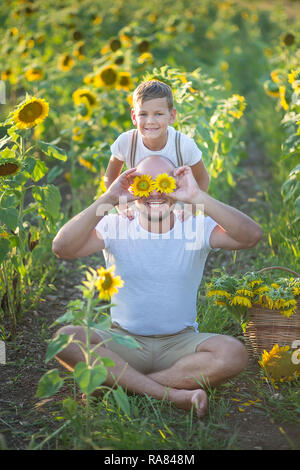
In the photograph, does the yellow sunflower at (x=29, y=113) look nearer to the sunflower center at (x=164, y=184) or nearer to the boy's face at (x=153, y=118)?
the boy's face at (x=153, y=118)

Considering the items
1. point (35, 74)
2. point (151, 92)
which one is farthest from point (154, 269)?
point (35, 74)

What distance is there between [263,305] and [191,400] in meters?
0.51

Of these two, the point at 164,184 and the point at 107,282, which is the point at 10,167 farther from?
the point at 107,282

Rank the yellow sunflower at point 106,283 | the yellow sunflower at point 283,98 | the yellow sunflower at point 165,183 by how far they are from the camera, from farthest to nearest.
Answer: the yellow sunflower at point 283,98 < the yellow sunflower at point 165,183 < the yellow sunflower at point 106,283

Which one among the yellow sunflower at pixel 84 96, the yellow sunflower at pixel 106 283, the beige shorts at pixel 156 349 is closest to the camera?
the yellow sunflower at pixel 106 283

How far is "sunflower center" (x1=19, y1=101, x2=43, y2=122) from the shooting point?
9.11 ft

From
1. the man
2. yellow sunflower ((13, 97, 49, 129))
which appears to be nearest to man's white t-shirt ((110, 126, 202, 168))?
the man

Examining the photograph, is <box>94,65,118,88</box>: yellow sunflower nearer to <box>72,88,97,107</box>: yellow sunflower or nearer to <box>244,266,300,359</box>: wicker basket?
<box>72,88,97,107</box>: yellow sunflower

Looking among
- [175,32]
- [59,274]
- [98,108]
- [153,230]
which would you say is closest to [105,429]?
[153,230]

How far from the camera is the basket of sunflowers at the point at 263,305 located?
2.49 meters

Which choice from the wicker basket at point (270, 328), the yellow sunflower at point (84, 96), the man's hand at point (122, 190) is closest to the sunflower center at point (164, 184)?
the man's hand at point (122, 190)

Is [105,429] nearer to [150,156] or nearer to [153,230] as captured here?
[153,230]

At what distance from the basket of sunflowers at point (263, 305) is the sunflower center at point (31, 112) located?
107 centimetres

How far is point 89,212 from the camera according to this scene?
2.39m
